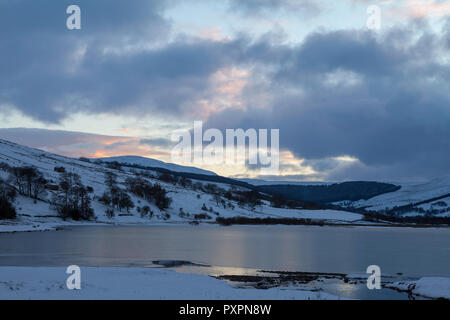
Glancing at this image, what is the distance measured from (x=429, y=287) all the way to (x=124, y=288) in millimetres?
22293

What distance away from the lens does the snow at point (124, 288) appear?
27078 mm

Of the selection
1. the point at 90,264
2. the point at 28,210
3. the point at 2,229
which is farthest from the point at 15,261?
the point at 28,210

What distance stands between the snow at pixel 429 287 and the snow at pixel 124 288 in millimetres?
8181

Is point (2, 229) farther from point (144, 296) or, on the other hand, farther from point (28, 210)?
point (144, 296)

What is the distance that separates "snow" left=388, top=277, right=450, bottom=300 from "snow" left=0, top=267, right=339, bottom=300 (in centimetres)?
818

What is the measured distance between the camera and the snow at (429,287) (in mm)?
32638

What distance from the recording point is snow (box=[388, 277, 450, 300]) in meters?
32.6

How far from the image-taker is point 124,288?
3064 cm

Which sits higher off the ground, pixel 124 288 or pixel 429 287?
pixel 124 288

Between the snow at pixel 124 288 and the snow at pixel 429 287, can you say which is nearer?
the snow at pixel 124 288

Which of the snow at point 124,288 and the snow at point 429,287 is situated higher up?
the snow at point 124,288

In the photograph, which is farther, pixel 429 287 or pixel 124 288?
pixel 429 287
